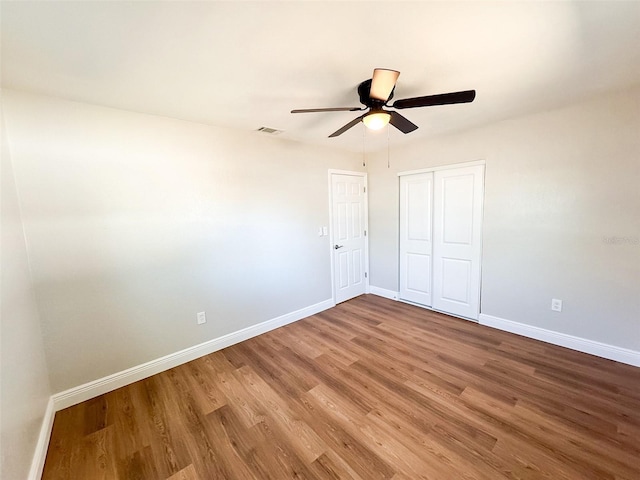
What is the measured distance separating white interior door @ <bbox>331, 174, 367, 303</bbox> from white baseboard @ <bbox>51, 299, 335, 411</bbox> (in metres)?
0.95

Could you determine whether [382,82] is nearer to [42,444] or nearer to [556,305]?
[556,305]

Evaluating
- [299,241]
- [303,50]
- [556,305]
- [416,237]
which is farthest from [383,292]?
[303,50]

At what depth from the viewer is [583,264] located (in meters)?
2.48

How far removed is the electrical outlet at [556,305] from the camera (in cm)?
264

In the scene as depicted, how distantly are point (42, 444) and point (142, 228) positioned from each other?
1568 mm

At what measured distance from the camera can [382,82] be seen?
4.96 feet

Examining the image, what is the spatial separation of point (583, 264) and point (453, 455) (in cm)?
226

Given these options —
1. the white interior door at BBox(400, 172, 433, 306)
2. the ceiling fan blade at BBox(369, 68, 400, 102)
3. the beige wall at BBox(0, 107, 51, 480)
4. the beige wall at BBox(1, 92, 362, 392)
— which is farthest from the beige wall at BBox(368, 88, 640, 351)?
the beige wall at BBox(0, 107, 51, 480)

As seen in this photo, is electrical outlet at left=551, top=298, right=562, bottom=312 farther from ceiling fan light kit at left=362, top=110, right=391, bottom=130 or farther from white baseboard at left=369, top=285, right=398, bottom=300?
ceiling fan light kit at left=362, top=110, right=391, bottom=130

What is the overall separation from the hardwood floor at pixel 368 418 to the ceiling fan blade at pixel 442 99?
2.14 m

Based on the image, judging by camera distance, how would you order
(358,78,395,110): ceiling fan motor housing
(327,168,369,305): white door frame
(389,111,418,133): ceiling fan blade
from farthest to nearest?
(327,168,369,305): white door frame → (389,111,418,133): ceiling fan blade → (358,78,395,110): ceiling fan motor housing

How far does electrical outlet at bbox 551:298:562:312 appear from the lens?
2638 mm

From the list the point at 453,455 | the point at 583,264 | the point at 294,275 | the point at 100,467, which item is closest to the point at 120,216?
the point at 100,467

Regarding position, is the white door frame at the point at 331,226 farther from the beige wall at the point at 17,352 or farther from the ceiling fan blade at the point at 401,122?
the beige wall at the point at 17,352
